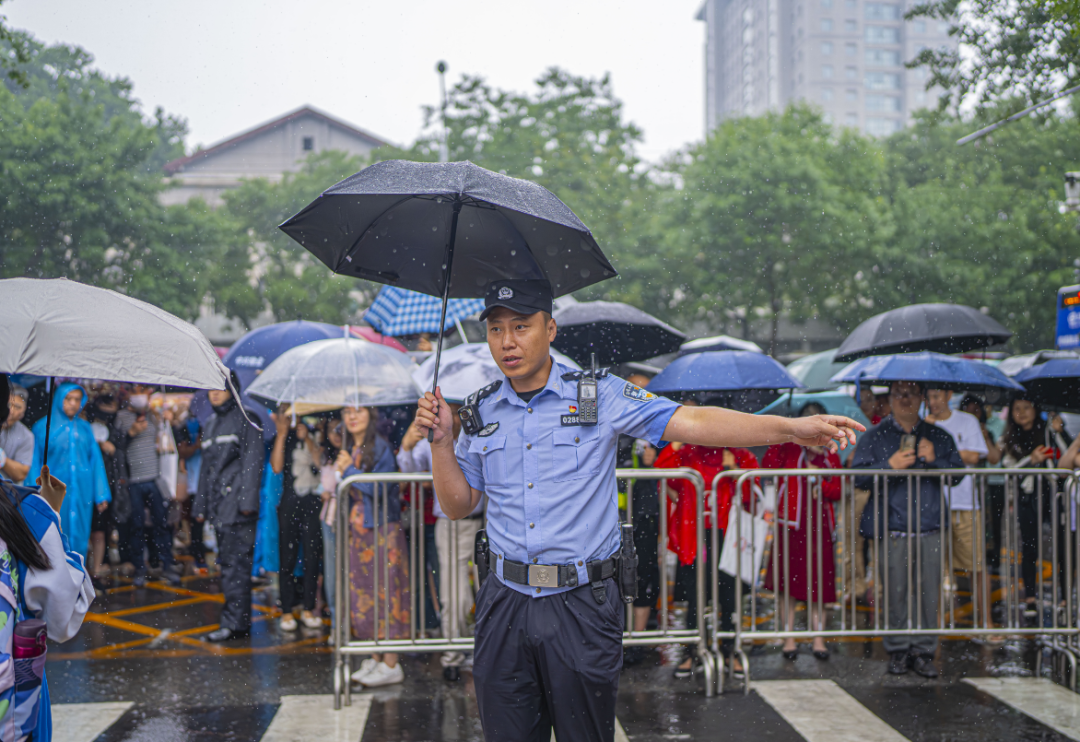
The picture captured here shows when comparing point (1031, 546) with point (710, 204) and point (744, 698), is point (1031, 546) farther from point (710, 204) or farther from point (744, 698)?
point (710, 204)

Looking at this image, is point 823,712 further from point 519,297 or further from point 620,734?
point 519,297

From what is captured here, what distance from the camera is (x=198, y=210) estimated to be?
26.2 metres

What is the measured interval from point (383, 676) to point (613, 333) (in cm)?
323

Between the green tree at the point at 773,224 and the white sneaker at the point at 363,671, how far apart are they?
830 inches

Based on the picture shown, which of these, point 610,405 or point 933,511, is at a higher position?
point 610,405

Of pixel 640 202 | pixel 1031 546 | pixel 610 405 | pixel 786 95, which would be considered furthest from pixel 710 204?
pixel 786 95

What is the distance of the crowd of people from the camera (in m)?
6.19

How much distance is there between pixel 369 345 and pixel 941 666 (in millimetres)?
4530

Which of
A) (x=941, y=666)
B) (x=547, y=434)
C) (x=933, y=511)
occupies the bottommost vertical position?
(x=941, y=666)

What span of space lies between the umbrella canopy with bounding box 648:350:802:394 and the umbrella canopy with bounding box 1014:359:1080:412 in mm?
2867

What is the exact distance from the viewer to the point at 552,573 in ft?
10.3

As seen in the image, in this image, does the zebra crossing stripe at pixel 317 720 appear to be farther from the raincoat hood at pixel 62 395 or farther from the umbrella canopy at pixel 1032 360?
the umbrella canopy at pixel 1032 360

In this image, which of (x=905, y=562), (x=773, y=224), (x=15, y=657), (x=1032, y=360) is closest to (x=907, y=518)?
(x=905, y=562)

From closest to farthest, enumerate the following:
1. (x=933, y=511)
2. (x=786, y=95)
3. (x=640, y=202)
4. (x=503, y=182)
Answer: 1. (x=503, y=182)
2. (x=933, y=511)
3. (x=640, y=202)
4. (x=786, y=95)
